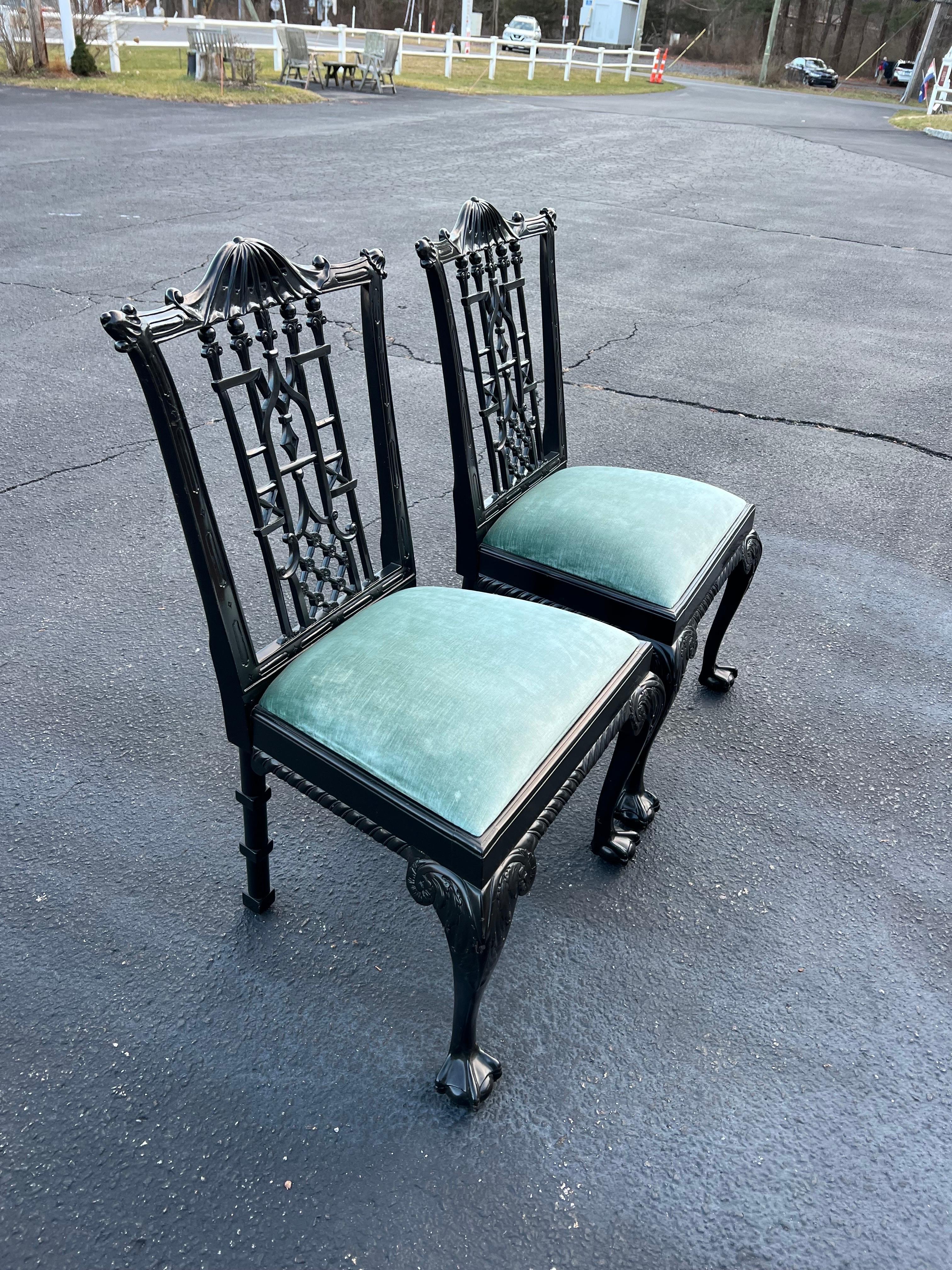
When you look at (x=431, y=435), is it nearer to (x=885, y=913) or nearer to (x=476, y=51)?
(x=885, y=913)

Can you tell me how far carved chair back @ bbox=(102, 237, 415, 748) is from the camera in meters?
1.34

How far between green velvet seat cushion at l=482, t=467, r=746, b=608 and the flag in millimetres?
31185

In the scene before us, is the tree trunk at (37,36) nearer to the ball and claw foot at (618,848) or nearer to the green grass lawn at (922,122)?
the green grass lawn at (922,122)

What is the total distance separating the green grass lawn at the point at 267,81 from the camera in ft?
46.7

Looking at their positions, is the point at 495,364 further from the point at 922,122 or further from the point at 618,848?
the point at 922,122

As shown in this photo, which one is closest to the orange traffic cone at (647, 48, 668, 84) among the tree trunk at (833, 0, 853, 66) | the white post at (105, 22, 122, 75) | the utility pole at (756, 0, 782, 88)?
the utility pole at (756, 0, 782, 88)

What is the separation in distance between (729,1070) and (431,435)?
3.06 m

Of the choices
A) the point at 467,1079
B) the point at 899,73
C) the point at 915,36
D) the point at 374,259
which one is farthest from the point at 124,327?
the point at 915,36

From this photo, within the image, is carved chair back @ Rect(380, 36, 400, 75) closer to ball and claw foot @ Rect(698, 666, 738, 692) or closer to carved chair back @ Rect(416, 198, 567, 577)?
carved chair back @ Rect(416, 198, 567, 577)

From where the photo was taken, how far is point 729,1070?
1.64 meters

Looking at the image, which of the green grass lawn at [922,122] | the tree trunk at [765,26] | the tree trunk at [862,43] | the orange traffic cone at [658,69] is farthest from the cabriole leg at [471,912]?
the tree trunk at [862,43]

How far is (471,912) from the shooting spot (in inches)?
53.4

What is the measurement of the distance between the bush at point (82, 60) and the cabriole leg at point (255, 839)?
17.4 meters

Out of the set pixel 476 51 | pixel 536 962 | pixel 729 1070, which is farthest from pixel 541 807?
pixel 476 51
